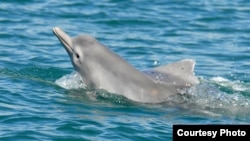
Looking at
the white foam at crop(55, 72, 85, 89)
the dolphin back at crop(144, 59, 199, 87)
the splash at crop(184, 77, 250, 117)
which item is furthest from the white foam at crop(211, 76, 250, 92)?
the white foam at crop(55, 72, 85, 89)

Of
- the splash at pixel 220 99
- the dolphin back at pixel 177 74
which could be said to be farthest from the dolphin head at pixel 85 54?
the splash at pixel 220 99

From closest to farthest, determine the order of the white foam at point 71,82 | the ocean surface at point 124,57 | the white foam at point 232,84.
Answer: the ocean surface at point 124,57 → the white foam at point 71,82 → the white foam at point 232,84

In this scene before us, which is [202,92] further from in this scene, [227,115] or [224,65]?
[224,65]

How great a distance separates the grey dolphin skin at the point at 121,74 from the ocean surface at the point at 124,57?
255 millimetres

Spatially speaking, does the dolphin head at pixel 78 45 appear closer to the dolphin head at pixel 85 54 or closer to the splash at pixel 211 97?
the dolphin head at pixel 85 54

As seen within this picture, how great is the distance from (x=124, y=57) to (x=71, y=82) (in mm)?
4216

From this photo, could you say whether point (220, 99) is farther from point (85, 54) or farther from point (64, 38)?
point (64, 38)

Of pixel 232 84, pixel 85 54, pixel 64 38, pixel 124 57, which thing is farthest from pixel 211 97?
pixel 124 57

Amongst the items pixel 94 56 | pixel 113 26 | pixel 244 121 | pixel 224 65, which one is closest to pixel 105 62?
pixel 94 56

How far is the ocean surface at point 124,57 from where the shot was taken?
15812mm

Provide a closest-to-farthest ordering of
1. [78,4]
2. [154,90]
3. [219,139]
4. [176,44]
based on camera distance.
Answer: [219,139] < [154,90] < [176,44] < [78,4]

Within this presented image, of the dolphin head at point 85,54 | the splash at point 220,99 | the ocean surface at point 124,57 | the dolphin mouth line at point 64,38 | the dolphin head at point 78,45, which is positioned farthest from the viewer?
the dolphin mouth line at point 64,38

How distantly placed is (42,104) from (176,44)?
8113 mm

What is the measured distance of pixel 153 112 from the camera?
16.9 meters
